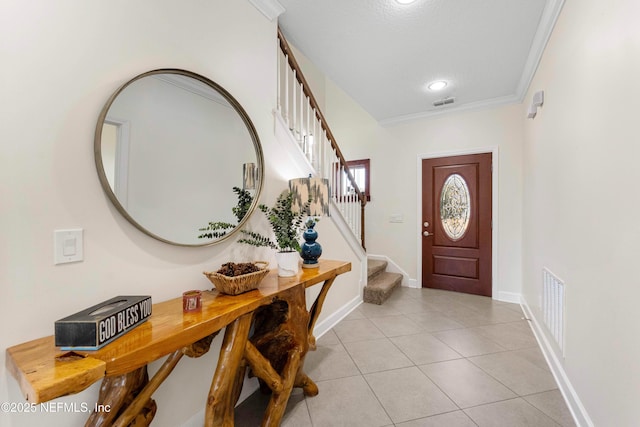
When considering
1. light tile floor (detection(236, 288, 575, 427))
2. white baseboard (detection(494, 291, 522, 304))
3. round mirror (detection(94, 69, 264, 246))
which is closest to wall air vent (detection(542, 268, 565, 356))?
light tile floor (detection(236, 288, 575, 427))

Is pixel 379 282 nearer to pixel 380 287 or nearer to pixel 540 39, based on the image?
pixel 380 287

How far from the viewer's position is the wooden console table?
0.73 m

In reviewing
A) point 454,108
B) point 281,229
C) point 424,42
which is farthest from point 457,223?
point 281,229

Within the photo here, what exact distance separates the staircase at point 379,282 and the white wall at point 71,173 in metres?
2.41

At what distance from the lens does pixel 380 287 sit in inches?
140

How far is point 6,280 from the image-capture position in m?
0.88

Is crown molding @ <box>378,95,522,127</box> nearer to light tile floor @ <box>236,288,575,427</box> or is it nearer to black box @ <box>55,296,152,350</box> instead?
light tile floor @ <box>236,288,575,427</box>

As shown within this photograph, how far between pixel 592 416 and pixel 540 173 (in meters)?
1.86

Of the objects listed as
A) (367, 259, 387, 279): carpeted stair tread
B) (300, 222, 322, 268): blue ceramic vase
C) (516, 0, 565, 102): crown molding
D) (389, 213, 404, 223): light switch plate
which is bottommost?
(367, 259, 387, 279): carpeted stair tread

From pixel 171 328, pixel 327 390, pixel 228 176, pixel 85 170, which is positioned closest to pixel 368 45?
pixel 228 176

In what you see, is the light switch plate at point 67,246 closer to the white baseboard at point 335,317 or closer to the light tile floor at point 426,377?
the light tile floor at point 426,377

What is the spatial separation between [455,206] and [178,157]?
372 centimetres

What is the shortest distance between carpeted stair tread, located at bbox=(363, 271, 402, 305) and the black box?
9.60 ft

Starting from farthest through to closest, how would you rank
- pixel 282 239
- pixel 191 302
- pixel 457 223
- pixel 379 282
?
pixel 457 223 < pixel 379 282 < pixel 282 239 < pixel 191 302
